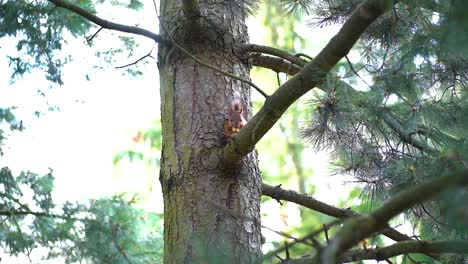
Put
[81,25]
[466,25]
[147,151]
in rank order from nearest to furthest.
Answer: [466,25], [81,25], [147,151]

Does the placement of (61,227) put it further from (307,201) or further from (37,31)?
(307,201)

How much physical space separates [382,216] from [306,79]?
85cm

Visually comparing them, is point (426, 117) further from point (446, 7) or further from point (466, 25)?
point (466, 25)

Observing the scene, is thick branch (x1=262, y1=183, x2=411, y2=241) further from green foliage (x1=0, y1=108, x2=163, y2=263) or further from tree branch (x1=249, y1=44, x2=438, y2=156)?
green foliage (x1=0, y1=108, x2=163, y2=263)

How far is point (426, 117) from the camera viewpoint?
269 cm

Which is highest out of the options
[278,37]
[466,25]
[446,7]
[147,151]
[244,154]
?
[278,37]

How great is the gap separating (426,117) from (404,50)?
367mm

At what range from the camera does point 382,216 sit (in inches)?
56.4

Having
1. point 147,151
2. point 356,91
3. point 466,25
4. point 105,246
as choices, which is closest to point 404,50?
point 356,91

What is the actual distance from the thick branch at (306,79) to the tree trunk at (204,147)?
14 centimetres

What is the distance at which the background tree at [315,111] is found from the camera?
7.69 ft

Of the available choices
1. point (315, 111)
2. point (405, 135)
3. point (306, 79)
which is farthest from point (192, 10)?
point (405, 135)

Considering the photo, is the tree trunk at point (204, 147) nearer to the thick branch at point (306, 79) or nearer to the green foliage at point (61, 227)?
the thick branch at point (306, 79)

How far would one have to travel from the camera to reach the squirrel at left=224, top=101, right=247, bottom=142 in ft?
8.86
